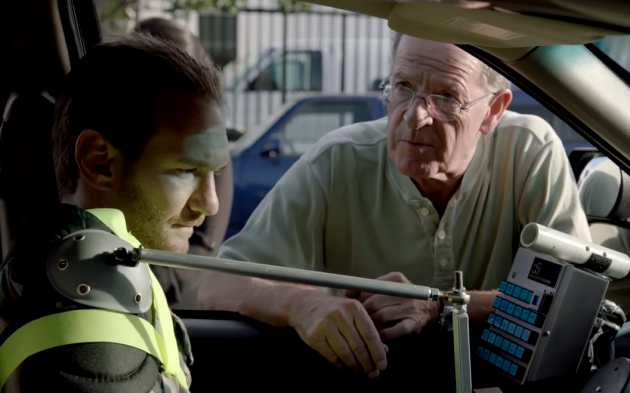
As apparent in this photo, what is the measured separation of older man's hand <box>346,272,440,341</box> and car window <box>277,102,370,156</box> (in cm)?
578

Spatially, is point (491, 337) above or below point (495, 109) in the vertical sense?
below

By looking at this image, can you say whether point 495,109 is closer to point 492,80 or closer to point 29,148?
point 492,80

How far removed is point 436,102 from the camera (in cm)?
249

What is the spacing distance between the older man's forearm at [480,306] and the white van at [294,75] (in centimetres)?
920

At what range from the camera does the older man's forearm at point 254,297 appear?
217 cm

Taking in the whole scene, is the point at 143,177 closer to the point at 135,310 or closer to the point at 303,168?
the point at 135,310

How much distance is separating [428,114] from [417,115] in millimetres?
44

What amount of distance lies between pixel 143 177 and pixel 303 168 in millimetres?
949

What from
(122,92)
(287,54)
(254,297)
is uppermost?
(122,92)

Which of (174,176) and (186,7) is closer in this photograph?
(174,176)

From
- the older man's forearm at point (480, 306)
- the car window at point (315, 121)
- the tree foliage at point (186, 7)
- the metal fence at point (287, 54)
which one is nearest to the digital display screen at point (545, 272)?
the older man's forearm at point (480, 306)

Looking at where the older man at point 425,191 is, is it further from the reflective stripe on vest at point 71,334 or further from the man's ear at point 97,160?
the reflective stripe on vest at point 71,334

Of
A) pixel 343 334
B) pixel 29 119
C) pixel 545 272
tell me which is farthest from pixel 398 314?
pixel 29 119

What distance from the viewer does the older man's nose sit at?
2432 millimetres
